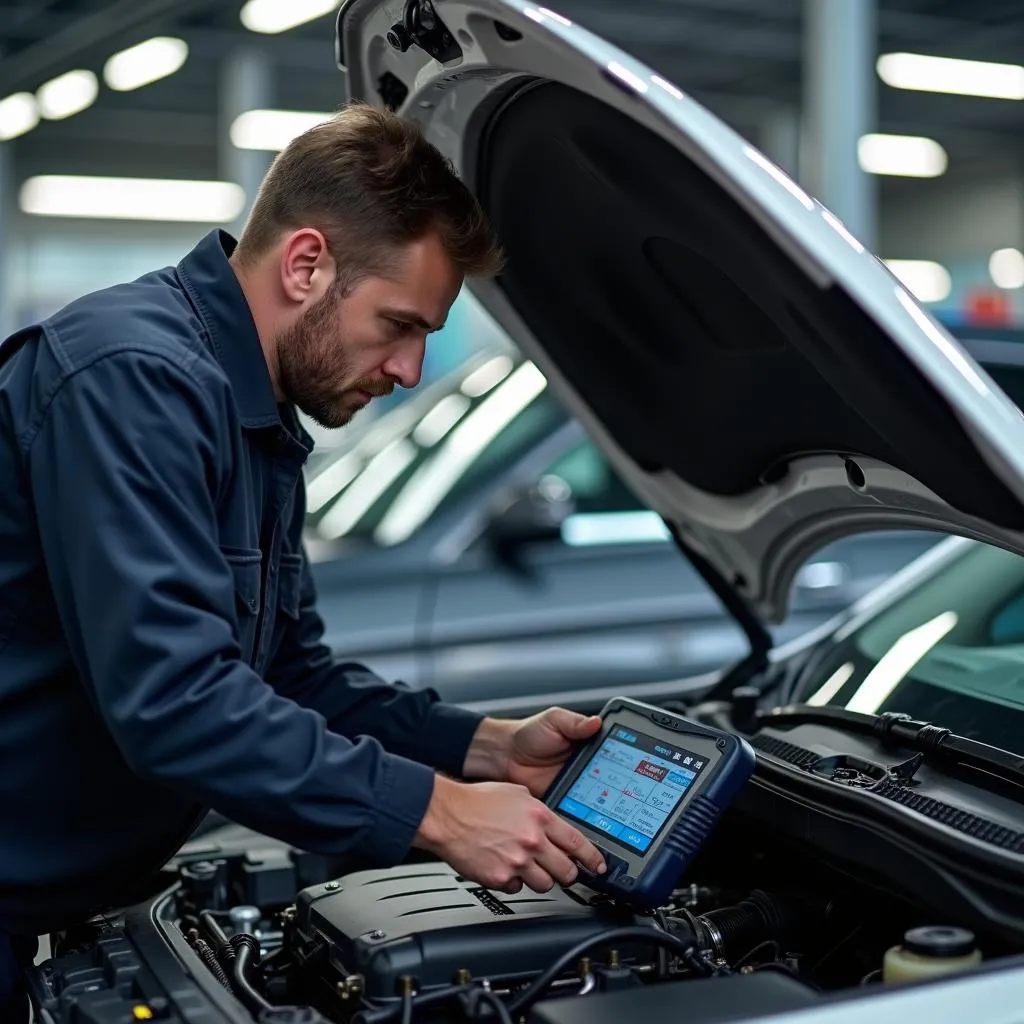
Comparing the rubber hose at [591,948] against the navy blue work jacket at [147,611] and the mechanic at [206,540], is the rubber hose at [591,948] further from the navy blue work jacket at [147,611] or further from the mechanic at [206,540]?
the navy blue work jacket at [147,611]

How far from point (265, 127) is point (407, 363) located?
39.6ft

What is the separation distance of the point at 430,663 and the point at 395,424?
1.06 m

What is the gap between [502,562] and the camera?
14.7 ft

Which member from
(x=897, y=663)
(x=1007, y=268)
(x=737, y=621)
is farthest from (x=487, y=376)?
(x=1007, y=268)

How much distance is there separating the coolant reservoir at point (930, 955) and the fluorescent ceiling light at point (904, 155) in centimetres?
1641

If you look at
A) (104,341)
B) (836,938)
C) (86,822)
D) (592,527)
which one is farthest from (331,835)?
(592,527)

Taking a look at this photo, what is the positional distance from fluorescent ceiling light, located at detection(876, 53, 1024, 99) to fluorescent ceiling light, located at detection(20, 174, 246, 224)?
27.1 ft

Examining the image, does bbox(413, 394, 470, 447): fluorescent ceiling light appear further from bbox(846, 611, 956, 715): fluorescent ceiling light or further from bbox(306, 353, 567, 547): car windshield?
bbox(846, 611, 956, 715): fluorescent ceiling light

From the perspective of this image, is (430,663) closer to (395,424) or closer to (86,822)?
(395,424)

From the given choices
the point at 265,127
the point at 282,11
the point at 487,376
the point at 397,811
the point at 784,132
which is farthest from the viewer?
the point at 784,132

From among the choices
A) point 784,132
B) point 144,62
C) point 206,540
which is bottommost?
point 206,540

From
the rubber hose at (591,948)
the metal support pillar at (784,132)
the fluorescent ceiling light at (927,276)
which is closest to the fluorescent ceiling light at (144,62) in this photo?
the metal support pillar at (784,132)

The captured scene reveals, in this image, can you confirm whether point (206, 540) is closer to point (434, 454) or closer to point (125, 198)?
point (434, 454)

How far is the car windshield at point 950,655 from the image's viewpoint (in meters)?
2.23
